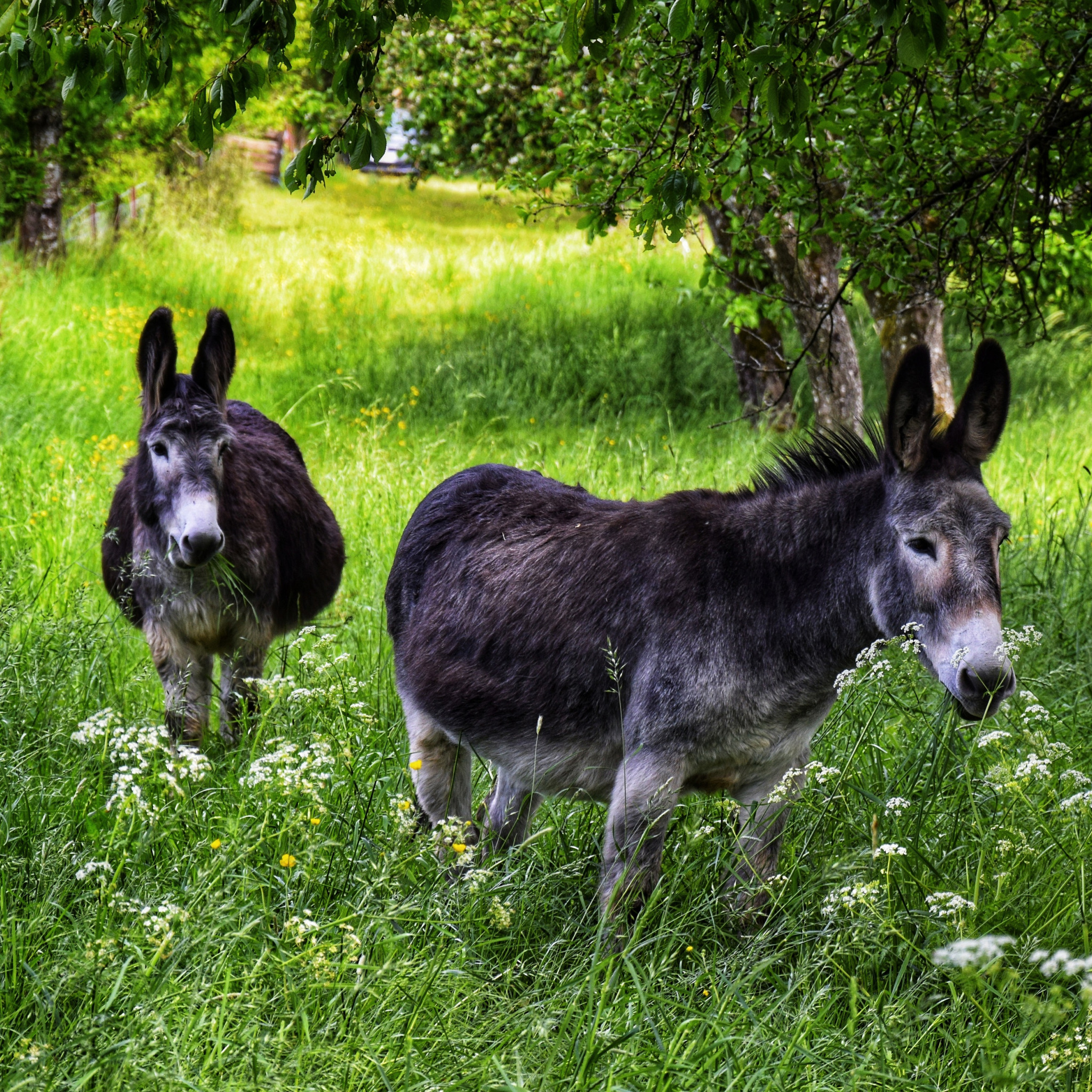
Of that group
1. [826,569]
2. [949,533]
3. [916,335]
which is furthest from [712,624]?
[916,335]

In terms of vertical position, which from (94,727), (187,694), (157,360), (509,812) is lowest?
(187,694)

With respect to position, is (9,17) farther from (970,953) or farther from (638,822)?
(970,953)

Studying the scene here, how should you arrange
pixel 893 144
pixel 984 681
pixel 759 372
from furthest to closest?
pixel 759 372, pixel 893 144, pixel 984 681

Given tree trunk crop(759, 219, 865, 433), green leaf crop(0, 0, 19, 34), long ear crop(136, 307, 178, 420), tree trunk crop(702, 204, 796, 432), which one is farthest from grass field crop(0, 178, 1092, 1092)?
tree trunk crop(702, 204, 796, 432)

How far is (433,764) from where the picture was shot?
385 centimetres

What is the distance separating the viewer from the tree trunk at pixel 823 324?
27.1 feet

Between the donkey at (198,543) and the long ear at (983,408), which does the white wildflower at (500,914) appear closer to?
the donkey at (198,543)

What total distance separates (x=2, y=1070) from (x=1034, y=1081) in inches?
83.8

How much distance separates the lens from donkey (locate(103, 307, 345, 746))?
4.39 m

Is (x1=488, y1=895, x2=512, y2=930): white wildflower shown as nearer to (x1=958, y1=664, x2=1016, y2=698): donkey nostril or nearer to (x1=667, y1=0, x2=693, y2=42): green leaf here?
(x1=958, y1=664, x2=1016, y2=698): donkey nostril

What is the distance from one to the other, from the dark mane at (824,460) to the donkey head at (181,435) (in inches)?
82.2

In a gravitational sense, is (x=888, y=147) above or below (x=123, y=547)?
above

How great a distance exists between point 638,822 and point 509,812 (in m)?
0.91

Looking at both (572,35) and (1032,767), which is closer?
(572,35)
